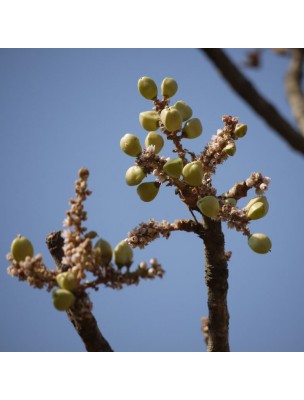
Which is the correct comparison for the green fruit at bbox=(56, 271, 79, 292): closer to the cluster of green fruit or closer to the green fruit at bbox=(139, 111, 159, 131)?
the cluster of green fruit

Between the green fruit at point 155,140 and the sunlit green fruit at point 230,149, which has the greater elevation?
the sunlit green fruit at point 230,149

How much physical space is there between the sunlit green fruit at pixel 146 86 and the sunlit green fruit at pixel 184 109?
6.5 inches

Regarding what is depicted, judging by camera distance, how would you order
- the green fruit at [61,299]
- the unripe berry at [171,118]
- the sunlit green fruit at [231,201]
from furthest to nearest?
the sunlit green fruit at [231,201]
the unripe berry at [171,118]
the green fruit at [61,299]

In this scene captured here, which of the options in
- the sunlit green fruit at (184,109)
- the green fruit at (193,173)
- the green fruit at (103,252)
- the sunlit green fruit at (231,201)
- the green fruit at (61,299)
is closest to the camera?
the green fruit at (61,299)

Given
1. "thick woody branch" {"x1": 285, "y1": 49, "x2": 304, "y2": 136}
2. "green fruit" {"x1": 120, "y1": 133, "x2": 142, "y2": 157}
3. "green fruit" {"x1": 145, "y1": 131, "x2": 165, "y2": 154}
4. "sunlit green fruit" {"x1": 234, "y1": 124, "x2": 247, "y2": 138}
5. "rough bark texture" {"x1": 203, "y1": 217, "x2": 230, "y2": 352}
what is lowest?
"thick woody branch" {"x1": 285, "y1": 49, "x2": 304, "y2": 136}

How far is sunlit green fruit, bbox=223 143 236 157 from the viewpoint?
115 inches

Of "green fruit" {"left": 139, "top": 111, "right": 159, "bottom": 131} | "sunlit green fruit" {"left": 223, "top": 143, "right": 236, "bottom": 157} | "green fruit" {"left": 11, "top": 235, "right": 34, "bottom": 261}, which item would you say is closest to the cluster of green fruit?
"green fruit" {"left": 11, "top": 235, "right": 34, "bottom": 261}

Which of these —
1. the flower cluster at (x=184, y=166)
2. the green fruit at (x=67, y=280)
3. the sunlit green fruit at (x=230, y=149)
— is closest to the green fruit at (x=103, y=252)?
the green fruit at (x=67, y=280)

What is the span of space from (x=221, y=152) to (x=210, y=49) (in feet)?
5.54

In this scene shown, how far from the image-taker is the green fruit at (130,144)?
2.71m

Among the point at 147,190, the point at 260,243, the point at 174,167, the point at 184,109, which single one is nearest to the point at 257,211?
the point at 260,243

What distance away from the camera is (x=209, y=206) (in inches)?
104

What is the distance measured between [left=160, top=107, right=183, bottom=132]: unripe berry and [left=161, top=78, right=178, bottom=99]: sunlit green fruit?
9.2 inches

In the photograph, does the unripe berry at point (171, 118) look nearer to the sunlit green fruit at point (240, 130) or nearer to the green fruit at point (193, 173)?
the green fruit at point (193, 173)
